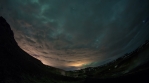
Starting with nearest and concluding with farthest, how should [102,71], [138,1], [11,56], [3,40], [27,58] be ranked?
1. [3,40]
2. [11,56]
3. [27,58]
4. [138,1]
5. [102,71]

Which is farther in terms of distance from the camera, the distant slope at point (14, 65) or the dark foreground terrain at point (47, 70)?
the dark foreground terrain at point (47, 70)

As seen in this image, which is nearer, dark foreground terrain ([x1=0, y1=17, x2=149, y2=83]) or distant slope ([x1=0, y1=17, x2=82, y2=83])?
distant slope ([x1=0, y1=17, x2=82, y2=83])

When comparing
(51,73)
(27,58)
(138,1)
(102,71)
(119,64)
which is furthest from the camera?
Answer: (102,71)

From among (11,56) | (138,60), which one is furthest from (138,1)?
(11,56)

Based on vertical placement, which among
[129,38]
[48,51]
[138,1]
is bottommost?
[48,51]

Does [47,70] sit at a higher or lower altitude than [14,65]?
higher

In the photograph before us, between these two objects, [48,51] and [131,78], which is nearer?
[131,78]

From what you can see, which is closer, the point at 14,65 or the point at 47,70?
the point at 14,65

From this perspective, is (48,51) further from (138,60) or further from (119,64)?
(138,60)
